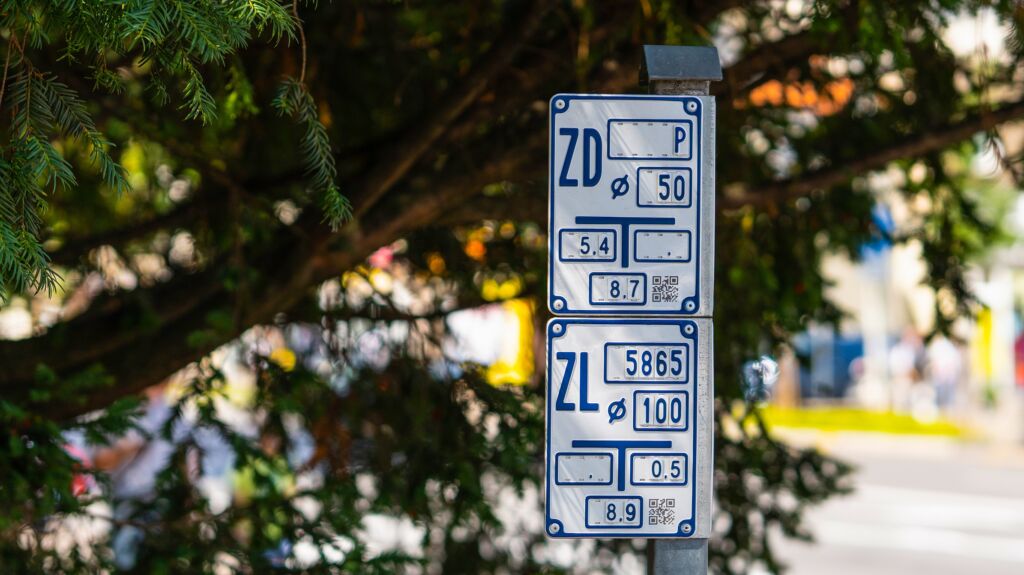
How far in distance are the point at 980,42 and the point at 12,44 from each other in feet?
10.2

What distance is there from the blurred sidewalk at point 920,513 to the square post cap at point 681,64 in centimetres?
675

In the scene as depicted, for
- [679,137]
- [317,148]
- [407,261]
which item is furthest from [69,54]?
[407,261]

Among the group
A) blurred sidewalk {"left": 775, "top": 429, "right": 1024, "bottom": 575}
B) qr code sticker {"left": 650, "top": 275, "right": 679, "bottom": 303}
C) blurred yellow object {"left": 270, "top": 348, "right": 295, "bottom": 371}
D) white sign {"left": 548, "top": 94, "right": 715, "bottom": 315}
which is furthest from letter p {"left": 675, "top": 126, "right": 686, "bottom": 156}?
blurred sidewalk {"left": 775, "top": 429, "right": 1024, "bottom": 575}

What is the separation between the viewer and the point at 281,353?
4875mm

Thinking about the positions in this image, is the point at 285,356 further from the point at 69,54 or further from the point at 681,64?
the point at 681,64

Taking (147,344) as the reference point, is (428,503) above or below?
below

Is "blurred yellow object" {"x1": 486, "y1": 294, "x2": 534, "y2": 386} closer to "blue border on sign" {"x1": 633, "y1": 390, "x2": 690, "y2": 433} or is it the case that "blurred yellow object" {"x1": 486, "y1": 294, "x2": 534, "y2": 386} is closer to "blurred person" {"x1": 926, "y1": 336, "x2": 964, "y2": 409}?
"blue border on sign" {"x1": 633, "y1": 390, "x2": 690, "y2": 433}

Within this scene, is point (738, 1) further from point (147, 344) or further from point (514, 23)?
point (147, 344)

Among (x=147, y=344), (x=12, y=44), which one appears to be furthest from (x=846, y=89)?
(x=12, y=44)

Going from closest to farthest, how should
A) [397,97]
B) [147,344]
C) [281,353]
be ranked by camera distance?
[147,344]
[397,97]
[281,353]

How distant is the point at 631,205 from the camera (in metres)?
2.38

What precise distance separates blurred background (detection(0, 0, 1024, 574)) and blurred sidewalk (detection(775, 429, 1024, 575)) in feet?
13.8

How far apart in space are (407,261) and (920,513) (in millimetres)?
11588

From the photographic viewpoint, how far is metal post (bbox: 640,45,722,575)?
95.0 inches
